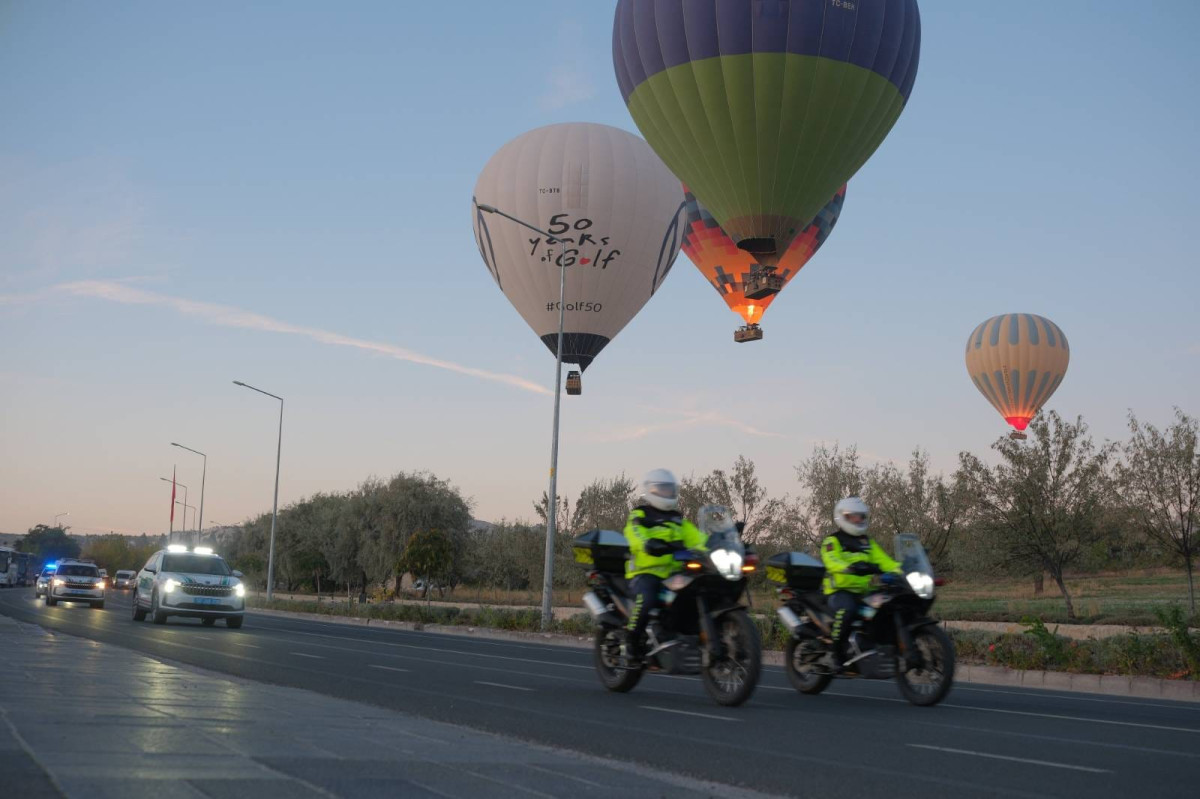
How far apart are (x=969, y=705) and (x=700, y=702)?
2.89 metres

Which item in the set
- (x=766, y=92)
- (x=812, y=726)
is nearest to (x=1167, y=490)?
(x=766, y=92)

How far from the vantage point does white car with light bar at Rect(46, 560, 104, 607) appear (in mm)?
45469

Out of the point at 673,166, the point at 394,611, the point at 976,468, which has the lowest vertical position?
the point at 394,611

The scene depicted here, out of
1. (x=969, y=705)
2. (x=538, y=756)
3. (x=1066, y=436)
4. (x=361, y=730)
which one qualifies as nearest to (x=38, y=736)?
(x=361, y=730)

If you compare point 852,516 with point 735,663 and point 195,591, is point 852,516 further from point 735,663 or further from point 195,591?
point 195,591

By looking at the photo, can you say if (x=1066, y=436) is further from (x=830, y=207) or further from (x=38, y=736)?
(x=38, y=736)

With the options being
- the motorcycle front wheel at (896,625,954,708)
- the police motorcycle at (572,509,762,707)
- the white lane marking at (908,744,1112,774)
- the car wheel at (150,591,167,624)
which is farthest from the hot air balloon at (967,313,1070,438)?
the white lane marking at (908,744,1112,774)

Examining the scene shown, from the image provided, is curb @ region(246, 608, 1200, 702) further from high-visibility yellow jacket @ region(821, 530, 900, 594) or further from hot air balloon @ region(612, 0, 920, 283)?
hot air balloon @ region(612, 0, 920, 283)

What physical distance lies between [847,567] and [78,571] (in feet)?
136

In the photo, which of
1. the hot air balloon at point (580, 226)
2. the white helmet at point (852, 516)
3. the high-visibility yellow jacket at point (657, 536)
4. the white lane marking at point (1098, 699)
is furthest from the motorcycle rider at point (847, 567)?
the hot air balloon at point (580, 226)

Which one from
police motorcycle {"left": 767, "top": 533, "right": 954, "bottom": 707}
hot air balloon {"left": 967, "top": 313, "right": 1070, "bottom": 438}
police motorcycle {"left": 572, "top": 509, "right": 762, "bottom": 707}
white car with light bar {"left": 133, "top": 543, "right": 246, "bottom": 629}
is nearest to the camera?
police motorcycle {"left": 572, "top": 509, "right": 762, "bottom": 707}

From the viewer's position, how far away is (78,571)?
1831 inches

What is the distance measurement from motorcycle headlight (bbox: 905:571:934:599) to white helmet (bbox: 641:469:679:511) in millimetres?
2603

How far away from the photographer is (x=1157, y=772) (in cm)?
776
